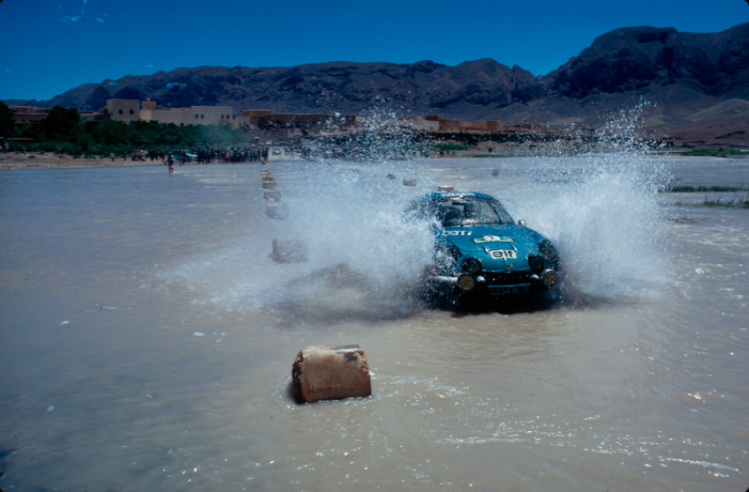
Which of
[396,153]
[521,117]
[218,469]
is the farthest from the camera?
[521,117]

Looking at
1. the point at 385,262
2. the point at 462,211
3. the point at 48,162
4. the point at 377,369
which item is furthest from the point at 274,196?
the point at 48,162

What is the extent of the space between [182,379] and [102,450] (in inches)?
41.4

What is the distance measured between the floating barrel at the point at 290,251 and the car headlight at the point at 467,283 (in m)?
3.47

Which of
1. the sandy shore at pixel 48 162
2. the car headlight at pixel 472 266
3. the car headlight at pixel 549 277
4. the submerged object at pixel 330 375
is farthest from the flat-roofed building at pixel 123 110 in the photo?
the submerged object at pixel 330 375

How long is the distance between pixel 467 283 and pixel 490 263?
0.35 m

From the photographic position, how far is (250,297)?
21.9 feet

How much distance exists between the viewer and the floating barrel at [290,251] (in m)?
8.52

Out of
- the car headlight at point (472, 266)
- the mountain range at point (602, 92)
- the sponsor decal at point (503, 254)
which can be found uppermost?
the mountain range at point (602, 92)

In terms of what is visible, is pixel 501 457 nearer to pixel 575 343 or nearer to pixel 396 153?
pixel 575 343

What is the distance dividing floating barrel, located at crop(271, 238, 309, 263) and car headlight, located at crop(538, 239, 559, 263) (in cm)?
393

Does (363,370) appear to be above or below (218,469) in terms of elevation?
above

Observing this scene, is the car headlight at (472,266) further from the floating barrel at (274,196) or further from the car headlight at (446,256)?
the floating barrel at (274,196)

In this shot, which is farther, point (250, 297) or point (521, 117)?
point (521, 117)

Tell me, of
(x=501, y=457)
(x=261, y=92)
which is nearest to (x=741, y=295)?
(x=501, y=457)
